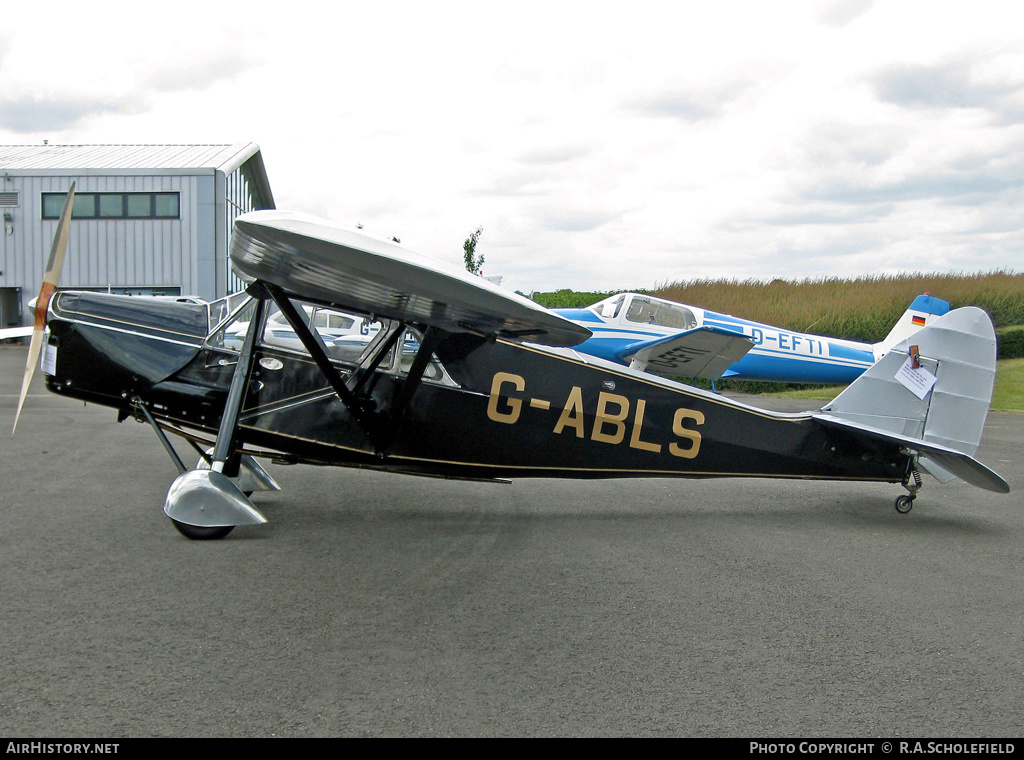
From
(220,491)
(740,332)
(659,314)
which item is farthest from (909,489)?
(740,332)

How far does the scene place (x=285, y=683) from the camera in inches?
123

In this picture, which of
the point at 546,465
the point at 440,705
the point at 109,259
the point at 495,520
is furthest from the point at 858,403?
the point at 109,259

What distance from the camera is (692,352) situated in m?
13.5

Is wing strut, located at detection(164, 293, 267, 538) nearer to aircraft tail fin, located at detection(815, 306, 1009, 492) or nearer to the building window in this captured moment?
aircraft tail fin, located at detection(815, 306, 1009, 492)

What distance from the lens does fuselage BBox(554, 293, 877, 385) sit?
14484 mm

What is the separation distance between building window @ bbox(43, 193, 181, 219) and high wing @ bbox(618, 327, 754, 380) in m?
21.6

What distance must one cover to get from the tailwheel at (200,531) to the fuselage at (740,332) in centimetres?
941

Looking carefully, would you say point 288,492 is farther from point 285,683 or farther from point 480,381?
point 285,683

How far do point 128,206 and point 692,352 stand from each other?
24.0m

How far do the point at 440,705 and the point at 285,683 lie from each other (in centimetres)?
65

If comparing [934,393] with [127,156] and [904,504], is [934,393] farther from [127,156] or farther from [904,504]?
[127,156]

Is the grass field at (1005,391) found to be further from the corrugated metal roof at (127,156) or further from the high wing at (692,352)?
the corrugated metal roof at (127,156)

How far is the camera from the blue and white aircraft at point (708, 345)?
44.0 feet

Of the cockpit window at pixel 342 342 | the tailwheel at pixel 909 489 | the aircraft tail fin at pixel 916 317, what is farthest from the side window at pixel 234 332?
the aircraft tail fin at pixel 916 317
